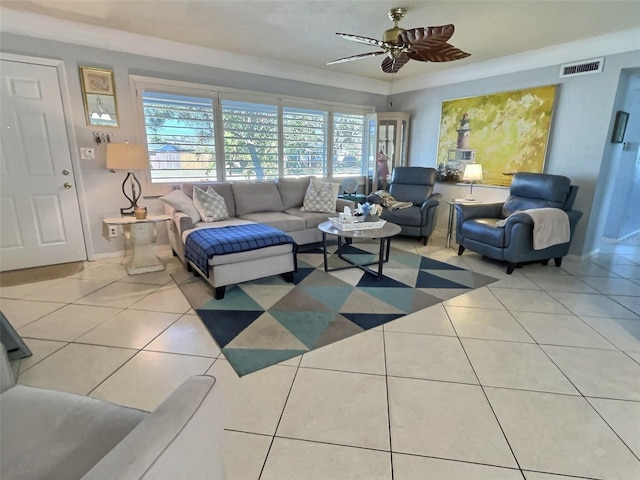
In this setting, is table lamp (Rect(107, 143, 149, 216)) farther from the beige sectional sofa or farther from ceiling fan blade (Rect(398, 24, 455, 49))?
ceiling fan blade (Rect(398, 24, 455, 49))

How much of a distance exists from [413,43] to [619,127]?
9.22ft

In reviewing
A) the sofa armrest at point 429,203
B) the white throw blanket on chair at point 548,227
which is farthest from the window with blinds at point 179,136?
the white throw blanket on chair at point 548,227

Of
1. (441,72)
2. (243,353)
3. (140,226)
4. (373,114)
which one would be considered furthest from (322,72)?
(243,353)

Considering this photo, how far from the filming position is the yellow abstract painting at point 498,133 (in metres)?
4.09

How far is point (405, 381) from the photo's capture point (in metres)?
1.83

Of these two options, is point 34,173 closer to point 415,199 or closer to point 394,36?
point 394,36

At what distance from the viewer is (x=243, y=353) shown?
6.76 ft

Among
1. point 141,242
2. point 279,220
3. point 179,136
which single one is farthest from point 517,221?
point 179,136

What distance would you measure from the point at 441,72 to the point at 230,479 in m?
5.52

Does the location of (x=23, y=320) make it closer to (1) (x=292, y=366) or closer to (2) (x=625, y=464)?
(1) (x=292, y=366)

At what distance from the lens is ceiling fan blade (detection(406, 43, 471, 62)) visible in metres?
2.70

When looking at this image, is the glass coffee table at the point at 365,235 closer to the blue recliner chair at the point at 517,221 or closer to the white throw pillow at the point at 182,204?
the blue recliner chair at the point at 517,221

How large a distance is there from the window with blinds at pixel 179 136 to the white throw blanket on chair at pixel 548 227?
12.0ft

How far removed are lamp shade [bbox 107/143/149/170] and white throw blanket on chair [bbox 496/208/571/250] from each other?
12.6 feet
